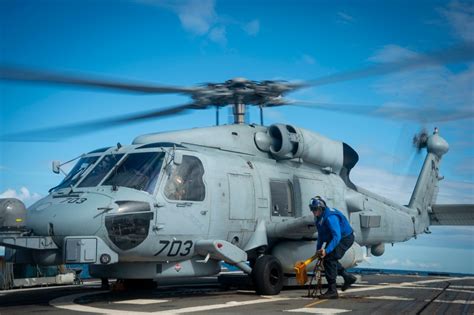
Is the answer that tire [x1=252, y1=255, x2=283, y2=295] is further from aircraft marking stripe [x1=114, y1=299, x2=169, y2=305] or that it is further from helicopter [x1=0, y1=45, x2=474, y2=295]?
aircraft marking stripe [x1=114, y1=299, x2=169, y2=305]

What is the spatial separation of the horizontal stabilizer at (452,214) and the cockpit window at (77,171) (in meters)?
13.5

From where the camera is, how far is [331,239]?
36.9 feet

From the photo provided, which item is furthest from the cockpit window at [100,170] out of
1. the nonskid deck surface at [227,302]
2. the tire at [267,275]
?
the tire at [267,275]

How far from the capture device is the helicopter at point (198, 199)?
33.3 ft

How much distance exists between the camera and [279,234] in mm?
13250

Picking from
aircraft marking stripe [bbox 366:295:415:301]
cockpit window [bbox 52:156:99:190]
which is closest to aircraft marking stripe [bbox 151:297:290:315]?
aircraft marking stripe [bbox 366:295:415:301]

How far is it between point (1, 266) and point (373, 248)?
1073 cm

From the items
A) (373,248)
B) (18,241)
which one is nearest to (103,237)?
(18,241)

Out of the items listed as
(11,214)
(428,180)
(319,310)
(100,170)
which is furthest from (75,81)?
(428,180)

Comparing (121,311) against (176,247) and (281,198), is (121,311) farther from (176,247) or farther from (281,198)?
(281,198)

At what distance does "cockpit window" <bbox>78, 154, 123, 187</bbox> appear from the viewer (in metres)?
11.1

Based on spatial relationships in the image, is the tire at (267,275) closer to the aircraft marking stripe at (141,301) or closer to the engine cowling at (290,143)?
the aircraft marking stripe at (141,301)

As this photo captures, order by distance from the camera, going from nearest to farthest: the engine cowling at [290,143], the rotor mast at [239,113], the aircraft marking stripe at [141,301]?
the aircraft marking stripe at [141,301]
the engine cowling at [290,143]
the rotor mast at [239,113]

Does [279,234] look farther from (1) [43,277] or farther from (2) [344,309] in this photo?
(1) [43,277]
